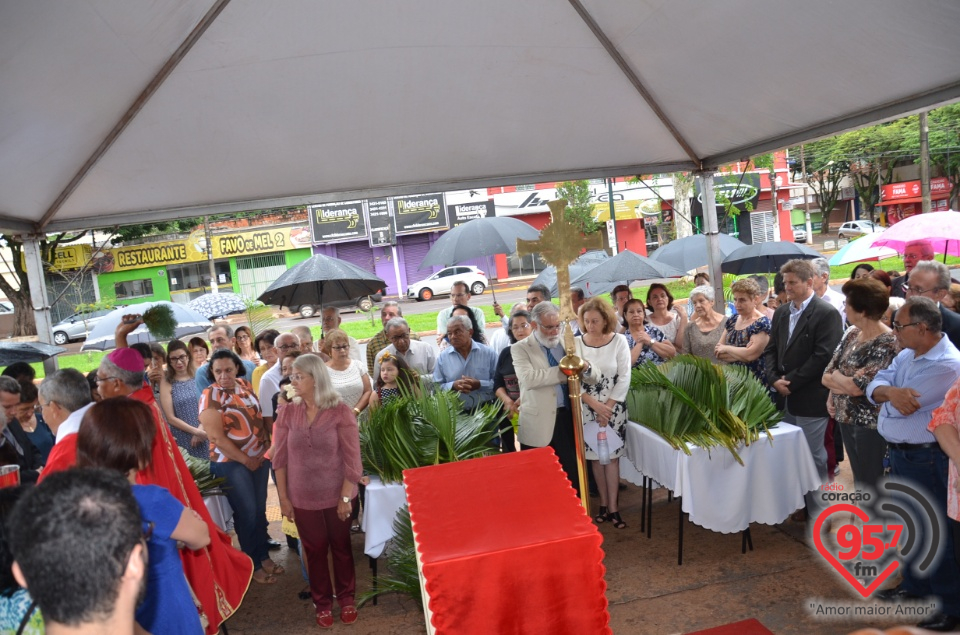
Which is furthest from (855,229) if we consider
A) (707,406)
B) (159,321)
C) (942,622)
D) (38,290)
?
(38,290)

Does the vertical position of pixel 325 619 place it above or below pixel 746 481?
below

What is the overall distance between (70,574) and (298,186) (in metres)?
5.47

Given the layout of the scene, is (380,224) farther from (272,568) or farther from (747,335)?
(272,568)

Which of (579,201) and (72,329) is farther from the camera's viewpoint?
(579,201)

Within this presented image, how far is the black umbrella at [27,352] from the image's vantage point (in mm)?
6383

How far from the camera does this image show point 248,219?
3628 centimetres

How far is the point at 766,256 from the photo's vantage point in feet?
33.2

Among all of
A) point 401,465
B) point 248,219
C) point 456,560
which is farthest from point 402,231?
point 456,560

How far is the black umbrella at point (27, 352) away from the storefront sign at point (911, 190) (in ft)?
148

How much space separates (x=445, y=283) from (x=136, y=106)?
26.1 metres

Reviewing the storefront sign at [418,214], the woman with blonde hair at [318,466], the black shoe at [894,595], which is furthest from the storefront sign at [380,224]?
the black shoe at [894,595]

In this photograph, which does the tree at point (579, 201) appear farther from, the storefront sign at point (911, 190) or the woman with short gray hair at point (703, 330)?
the storefront sign at point (911, 190)

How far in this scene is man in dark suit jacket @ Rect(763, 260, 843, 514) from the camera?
5.32 m

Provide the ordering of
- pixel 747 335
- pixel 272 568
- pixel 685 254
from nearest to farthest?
pixel 272 568, pixel 747 335, pixel 685 254
